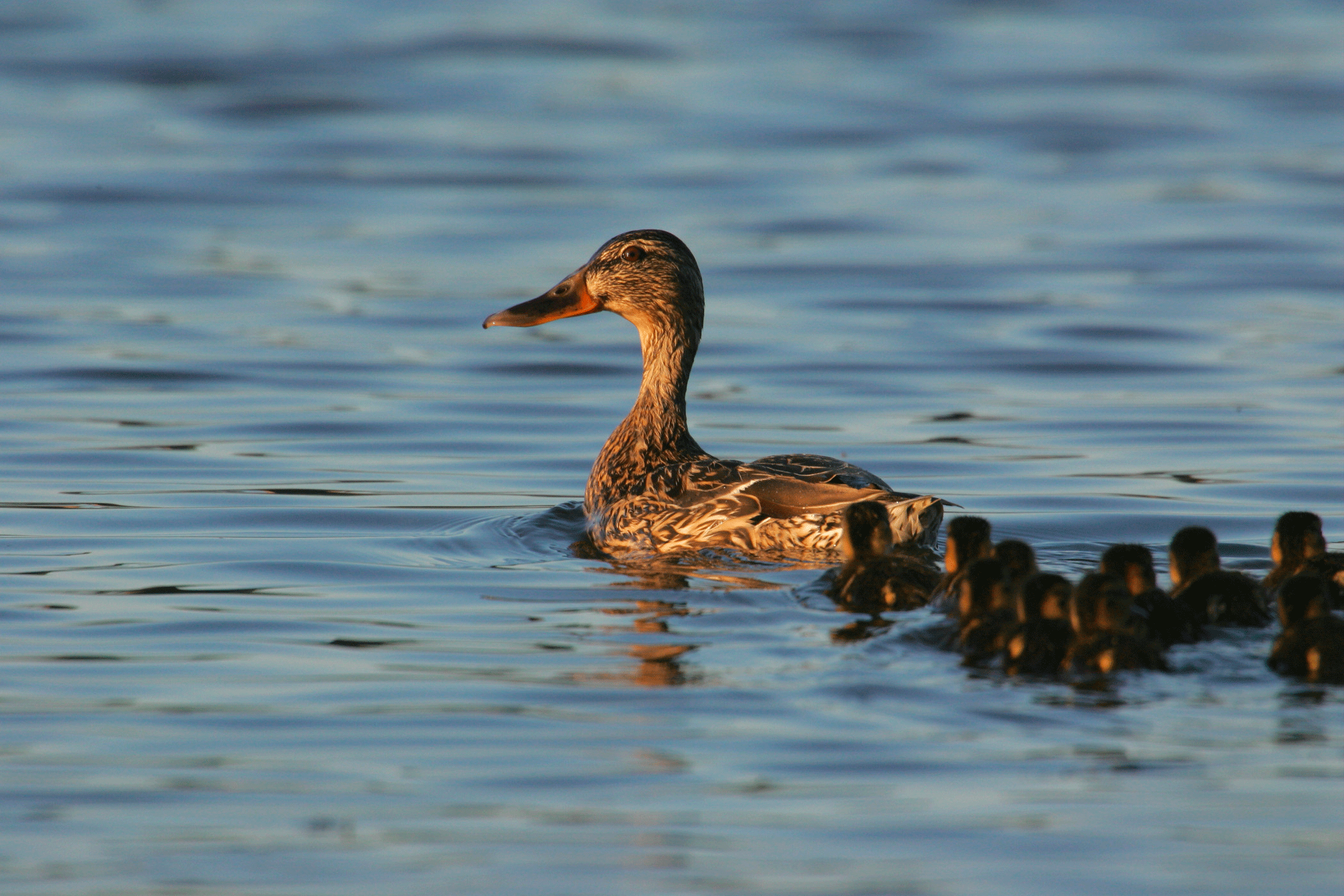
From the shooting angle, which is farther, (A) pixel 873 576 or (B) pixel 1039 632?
(A) pixel 873 576

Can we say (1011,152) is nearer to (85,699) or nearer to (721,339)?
(721,339)

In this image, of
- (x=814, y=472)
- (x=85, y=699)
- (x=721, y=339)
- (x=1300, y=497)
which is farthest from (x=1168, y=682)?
(x=721, y=339)

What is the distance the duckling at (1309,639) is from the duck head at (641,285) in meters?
3.63

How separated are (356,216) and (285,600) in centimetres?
1088

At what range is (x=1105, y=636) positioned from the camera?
538cm

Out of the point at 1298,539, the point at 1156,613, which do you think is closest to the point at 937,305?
the point at 1298,539

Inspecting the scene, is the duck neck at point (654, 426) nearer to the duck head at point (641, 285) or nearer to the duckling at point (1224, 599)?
the duck head at point (641, 285)

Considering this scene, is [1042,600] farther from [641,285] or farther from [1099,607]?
[641,285]

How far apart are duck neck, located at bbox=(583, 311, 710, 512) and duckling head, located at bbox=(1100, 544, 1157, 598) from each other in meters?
2.34

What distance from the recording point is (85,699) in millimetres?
5324

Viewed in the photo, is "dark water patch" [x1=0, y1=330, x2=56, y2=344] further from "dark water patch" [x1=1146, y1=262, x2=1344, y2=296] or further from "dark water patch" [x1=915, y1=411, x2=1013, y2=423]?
"dark water patch" [x1=1146, y1=262, x2=1344, y2=296]

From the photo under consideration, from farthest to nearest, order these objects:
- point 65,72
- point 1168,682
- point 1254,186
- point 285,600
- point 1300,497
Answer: point 65,72 → point 1254,186 → point 1300,497 → point 285,600 → point 1168,682

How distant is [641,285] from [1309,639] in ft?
13.2

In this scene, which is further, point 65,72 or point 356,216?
point 65,72
